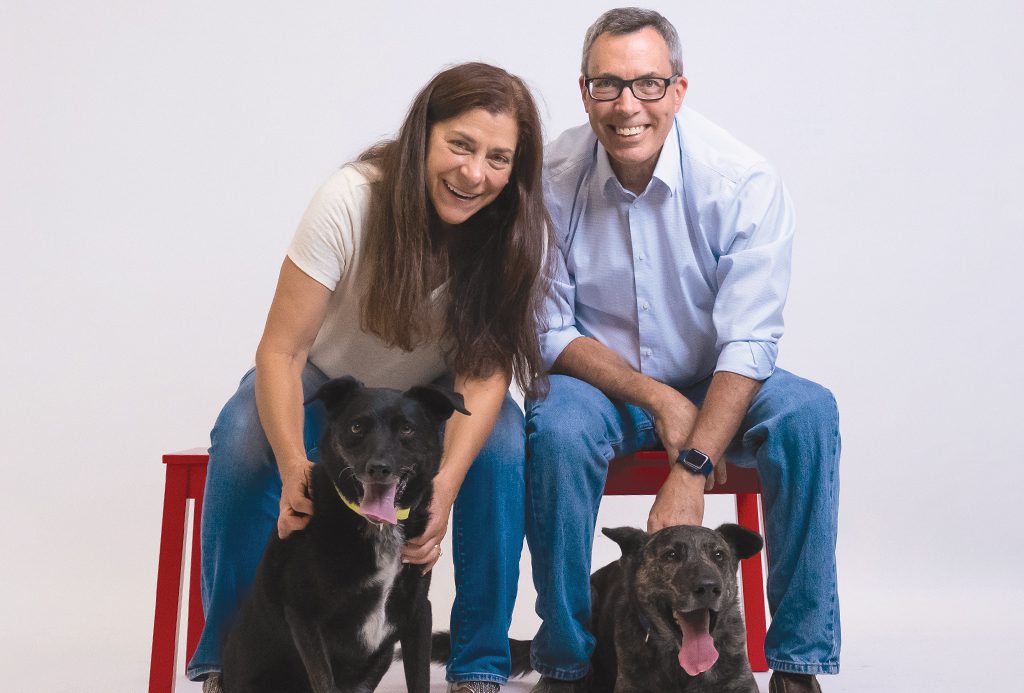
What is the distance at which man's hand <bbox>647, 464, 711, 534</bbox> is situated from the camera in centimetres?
286

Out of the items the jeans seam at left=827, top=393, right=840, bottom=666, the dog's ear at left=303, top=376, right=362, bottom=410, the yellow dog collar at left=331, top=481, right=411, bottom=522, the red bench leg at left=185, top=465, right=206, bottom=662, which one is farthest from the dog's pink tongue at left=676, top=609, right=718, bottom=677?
the red bench leg at left=185, top=465, right=206, bottom=662

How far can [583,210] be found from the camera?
3355 millimetres

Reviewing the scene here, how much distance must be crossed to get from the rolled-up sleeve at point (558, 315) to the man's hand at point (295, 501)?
2.85 ft

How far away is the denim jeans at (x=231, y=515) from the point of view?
2781mm

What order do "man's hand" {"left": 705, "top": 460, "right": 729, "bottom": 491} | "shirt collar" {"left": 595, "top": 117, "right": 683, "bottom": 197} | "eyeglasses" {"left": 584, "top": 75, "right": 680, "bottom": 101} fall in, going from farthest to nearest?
"shirt collar" {"left": 595, "top": 117, "right": 683, "bottom": 197}, "eyeglasses" {"left": 584, "top": 75, "right": 680, "bottom": 101}, "man's hand" {"left": 705, "top": 460, "right": 729, "bottom": 491}

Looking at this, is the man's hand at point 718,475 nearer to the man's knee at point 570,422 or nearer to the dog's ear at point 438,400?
the man's knee at point 570,422

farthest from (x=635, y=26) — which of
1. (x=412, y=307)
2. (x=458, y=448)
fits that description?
(x=458, y=448)

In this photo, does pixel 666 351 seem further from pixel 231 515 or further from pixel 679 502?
pixel 231 515

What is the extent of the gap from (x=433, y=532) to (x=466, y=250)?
77 cm

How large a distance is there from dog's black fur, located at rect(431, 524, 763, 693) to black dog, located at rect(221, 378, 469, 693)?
20.9 inches

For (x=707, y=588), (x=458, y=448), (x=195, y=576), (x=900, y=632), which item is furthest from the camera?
(x=900, y=632)

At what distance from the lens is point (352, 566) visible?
246 cm

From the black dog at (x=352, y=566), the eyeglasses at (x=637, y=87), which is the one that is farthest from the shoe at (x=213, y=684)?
the eyeglasses at (x=637, y=87)

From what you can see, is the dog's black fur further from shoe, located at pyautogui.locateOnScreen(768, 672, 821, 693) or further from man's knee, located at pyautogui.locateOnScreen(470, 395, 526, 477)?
man's knee, located at pyautogui.locateOnScreen(470, 395, 526, 477)
